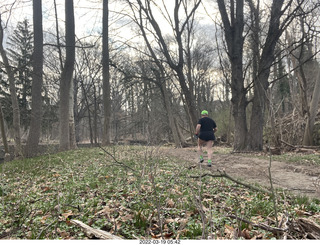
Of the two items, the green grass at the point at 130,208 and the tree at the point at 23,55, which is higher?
the tree at the point at 23,55

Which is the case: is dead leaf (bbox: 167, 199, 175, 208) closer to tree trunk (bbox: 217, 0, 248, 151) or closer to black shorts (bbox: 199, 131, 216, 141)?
black shorts (bbox: 199, 131, 216, 141)

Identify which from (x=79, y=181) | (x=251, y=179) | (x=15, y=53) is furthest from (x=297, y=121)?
(x=15, y=53)

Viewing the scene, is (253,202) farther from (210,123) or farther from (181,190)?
(210,123)

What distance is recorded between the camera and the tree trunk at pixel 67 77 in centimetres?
1216

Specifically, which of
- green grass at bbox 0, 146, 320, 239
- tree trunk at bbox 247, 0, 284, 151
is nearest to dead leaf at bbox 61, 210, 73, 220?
green grass at bbox 0, 146, 320, 239

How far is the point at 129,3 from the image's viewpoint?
1667 centimetres

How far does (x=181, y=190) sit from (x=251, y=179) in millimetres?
2432

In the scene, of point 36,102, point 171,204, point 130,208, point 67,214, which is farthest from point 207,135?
point 36,102

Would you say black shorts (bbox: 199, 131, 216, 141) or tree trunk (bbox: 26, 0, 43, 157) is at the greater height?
tree trunk (bbox: 26, 0, 43, 157)

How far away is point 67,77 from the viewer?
12391 millimetres

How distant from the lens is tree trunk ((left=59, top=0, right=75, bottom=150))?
1216cm

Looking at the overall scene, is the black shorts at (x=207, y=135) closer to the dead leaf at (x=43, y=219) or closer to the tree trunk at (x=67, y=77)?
the dead leaf at (x=43, y=219)

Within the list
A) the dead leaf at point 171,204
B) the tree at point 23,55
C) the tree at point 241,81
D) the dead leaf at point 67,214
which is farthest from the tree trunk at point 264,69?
the tree at point 23,55

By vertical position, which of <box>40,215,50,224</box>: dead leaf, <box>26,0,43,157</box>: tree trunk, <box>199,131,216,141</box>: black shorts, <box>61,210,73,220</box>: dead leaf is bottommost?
<box>40,215,50,224</box>: dead leaf
